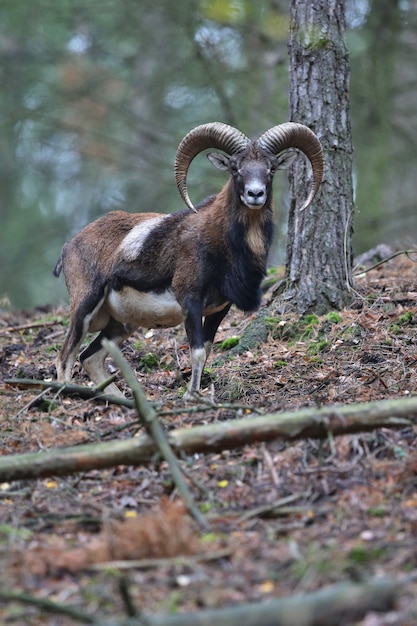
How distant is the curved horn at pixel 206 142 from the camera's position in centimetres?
1041

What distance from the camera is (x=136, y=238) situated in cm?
1103

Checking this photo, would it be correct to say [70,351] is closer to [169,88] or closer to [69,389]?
[69,389]

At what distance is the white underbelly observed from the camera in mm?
10648

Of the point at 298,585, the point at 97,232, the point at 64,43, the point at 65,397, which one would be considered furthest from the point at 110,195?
the point at 298,585

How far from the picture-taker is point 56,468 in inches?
253

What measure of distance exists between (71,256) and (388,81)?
11.3m

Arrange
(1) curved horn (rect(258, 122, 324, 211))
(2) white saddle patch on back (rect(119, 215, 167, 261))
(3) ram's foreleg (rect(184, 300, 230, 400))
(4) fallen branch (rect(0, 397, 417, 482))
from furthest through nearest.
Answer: (2) white saddle patch on back (rect(119, 215, 167, 261)), (1) curved horn (rect(258, 122, 324, 211)), (3) ram's foreleg (rect(184, 300, 230, 400)), (4) fallen branch (rect(0, 397, 417, 482))

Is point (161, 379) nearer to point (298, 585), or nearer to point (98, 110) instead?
point (298, 585)

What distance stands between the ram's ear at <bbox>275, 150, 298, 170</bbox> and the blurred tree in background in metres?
6.57

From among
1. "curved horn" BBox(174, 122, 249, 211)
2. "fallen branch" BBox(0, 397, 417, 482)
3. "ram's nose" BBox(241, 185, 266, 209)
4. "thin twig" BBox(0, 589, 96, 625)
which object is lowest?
"thin twig" BBox(0, 589, 96, 625)

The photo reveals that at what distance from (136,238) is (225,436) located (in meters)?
4.97

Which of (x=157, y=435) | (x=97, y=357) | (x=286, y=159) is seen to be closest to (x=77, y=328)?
(x=97, y=357)

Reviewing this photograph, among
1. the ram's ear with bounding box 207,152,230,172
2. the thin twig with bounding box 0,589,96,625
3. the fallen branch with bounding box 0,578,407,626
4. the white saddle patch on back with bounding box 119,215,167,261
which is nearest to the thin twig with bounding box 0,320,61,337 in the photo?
the white saddle patch on back with bounding box 119,215,167,261

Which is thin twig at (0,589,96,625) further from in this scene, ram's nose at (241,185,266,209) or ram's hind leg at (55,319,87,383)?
ram's hind leg at (55,319,87,383)
